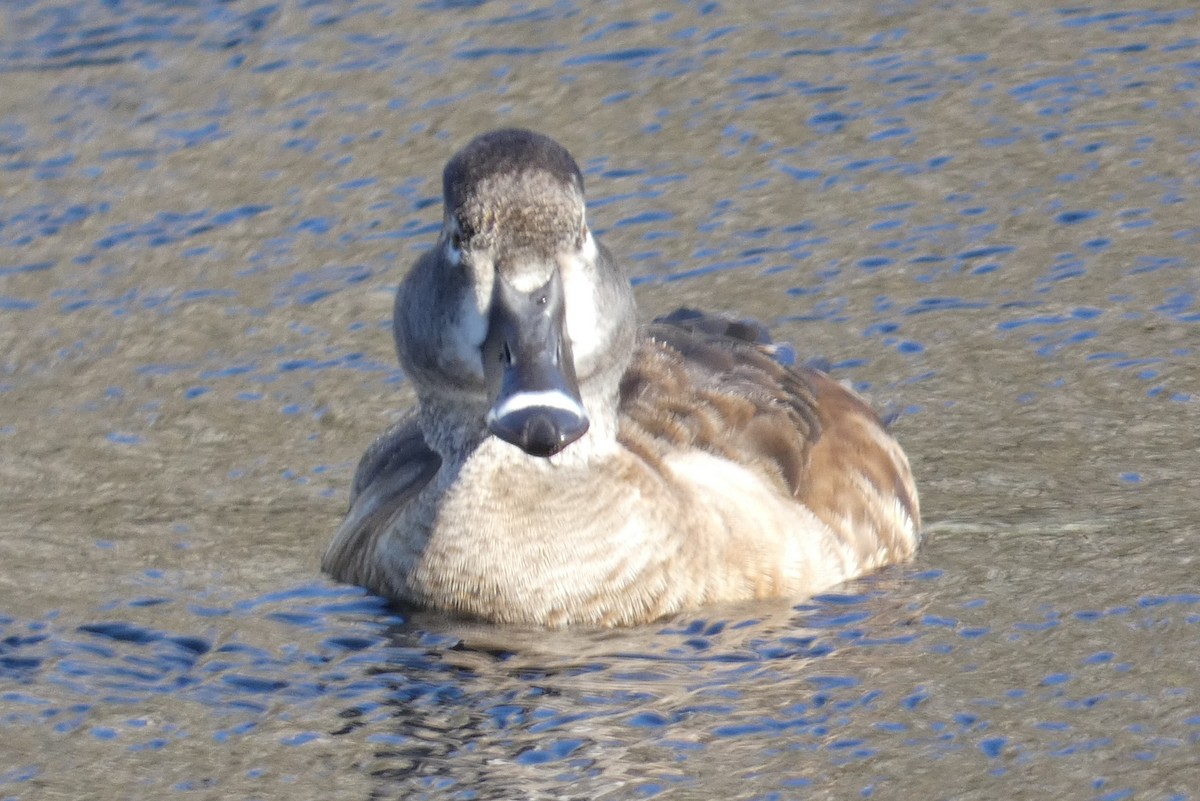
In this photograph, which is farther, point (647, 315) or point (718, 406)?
point (647, 315)

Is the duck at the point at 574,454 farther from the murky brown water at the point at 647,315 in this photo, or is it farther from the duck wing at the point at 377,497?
the murky brown water at the point at 647,315

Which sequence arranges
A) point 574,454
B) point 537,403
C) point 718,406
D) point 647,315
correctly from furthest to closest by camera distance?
point 647,315 < point 718,406 < point 574,454 < point 537,403

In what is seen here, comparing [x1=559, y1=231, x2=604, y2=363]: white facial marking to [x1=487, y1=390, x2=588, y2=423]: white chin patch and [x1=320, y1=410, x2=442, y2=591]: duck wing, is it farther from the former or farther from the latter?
[x1=320, y1=410, x2=442, y2=591]: duck wing

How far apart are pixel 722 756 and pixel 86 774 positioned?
1828 mm

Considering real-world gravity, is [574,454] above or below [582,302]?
below

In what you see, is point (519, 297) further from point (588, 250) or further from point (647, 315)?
point (647, 315)

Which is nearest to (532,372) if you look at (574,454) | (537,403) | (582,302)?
(537,403)

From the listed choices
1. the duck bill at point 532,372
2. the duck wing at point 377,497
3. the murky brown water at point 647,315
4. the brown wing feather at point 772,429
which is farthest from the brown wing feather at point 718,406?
the duck bill at point 532,372

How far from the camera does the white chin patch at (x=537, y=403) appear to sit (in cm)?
648

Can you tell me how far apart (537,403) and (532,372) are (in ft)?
0.41

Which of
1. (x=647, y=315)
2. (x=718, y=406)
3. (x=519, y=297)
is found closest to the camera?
(x=519, y=297)

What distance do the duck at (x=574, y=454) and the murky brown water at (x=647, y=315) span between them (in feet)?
0.56

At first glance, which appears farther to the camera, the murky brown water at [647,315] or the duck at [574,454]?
the duck at [574,454]

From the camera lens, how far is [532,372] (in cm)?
656
